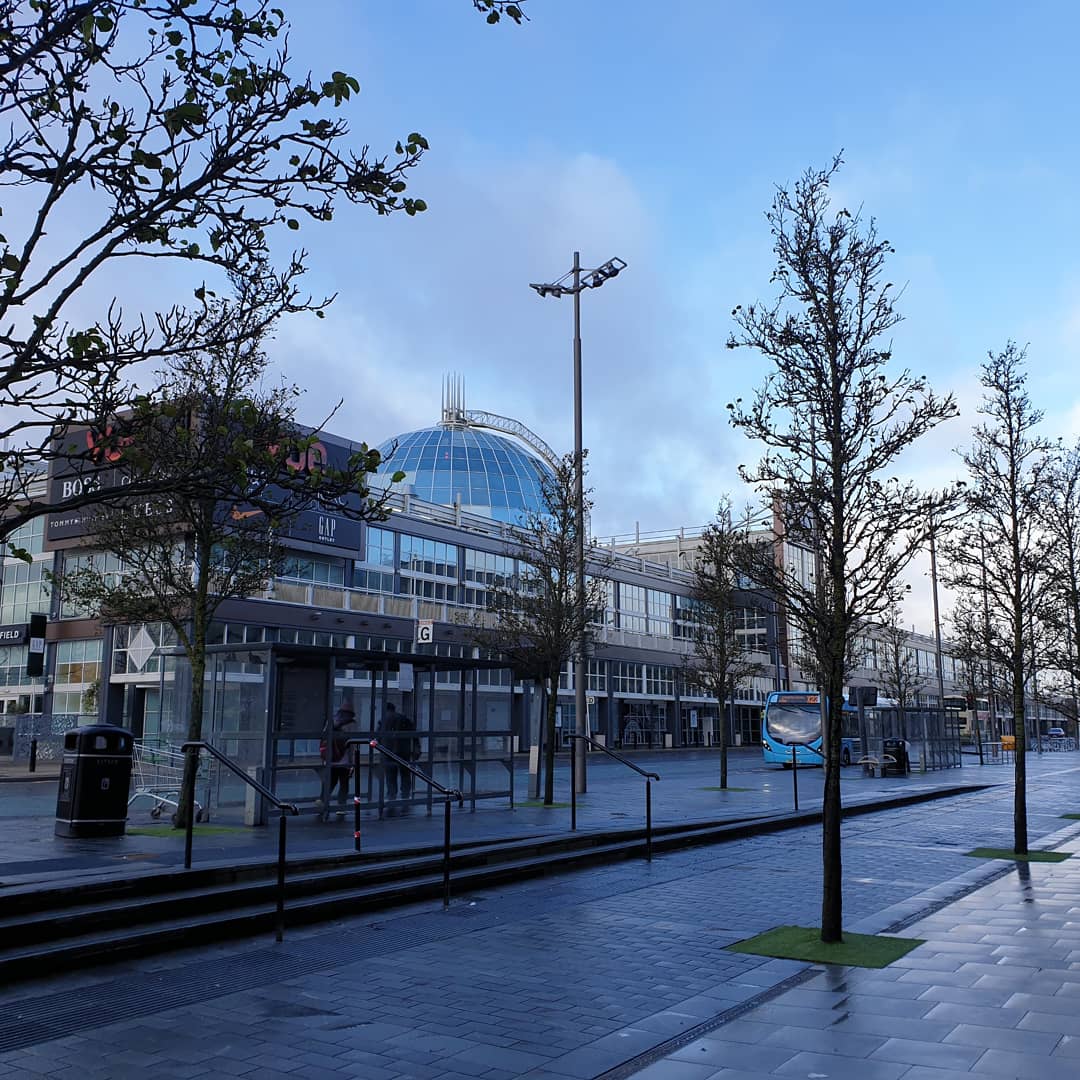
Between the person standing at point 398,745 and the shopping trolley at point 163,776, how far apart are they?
9.32 feet

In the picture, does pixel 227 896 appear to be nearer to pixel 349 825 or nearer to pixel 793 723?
pixel 349 825

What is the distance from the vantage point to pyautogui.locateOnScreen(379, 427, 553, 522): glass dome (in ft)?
249

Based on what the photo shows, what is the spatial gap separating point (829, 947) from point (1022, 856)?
7.08 metres

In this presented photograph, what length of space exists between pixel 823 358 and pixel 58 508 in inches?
256

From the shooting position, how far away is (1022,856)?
14.2 m

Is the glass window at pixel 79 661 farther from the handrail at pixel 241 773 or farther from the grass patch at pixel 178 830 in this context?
the handrail at pixel 241 773

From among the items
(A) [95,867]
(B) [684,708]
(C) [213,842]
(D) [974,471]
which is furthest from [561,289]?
(B) [684,708]

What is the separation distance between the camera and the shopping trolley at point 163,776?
16906mm

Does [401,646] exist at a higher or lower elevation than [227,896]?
higher

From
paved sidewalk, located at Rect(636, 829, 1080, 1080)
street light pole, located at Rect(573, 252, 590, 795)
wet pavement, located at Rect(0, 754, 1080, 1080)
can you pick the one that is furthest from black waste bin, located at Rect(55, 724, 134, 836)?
paved sidewalk, located at Rect(636, 829, 1080, 1080)

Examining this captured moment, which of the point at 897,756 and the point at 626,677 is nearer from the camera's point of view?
the point at 897,756

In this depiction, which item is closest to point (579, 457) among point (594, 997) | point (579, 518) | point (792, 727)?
point (579, 518)

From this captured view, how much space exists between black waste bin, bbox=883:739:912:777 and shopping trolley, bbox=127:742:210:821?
25.5m

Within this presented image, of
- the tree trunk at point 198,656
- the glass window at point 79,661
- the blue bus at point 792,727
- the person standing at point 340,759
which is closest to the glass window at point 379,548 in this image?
the glass window at point 79,661
